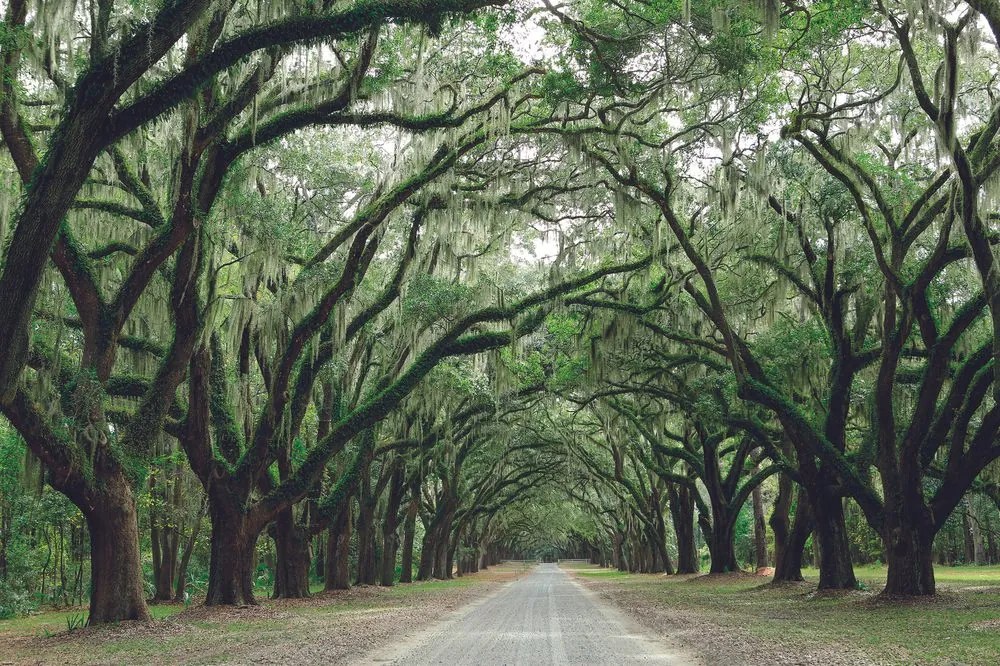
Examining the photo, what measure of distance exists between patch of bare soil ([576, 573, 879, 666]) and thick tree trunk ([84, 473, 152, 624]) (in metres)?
7.57

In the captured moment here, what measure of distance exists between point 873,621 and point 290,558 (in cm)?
1369

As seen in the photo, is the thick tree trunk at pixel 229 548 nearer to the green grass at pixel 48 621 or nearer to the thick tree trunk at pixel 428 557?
the green grass at pixel 48 621

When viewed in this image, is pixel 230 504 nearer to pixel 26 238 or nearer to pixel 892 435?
pixel 26 238

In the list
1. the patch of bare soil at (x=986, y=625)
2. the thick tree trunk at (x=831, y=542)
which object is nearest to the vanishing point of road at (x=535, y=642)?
the patch of bare soil at (x=986, y=625)

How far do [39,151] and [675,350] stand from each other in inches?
583

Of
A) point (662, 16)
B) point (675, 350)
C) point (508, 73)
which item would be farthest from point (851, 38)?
point (675, 350)

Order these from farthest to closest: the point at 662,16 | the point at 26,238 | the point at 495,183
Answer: the point at 495,183
the point at 662,16
the point at 26,238

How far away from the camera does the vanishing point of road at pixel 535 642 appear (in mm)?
8594

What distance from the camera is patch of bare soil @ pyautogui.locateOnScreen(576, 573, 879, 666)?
793cm

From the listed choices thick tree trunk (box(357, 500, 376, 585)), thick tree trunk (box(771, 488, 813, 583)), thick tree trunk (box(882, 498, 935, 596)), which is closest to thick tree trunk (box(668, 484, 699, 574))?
thick tree trunk (box(771, 488, 813, 583))

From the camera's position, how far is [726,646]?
30.3ft

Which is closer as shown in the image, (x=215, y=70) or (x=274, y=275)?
(x=215, y=70)

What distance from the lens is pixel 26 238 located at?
22.3 ft

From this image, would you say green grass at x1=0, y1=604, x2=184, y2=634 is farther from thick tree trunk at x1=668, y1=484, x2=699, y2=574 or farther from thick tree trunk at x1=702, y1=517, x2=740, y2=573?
thick tree trunk at x1=668, y1=484, x2=699, y2=574
